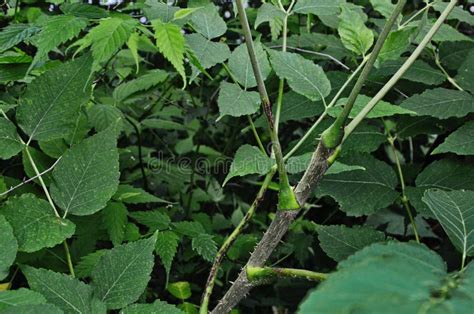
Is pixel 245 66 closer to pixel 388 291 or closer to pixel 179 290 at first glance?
pixel 179 290

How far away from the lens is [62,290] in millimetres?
621

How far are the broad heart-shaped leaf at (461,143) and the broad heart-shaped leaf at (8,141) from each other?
0.54m

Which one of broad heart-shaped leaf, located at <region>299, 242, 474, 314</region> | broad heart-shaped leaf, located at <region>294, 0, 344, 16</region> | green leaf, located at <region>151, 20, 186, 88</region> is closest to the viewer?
broad heart-shaped leaf, located at <region>299, 242, 474, 314</region>

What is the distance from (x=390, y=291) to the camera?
0.31 metres

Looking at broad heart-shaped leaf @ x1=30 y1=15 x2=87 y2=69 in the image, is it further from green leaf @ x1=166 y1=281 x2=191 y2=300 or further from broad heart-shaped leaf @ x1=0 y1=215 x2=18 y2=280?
green leaf @ x1=166 y1=281 x2=191 y2=300

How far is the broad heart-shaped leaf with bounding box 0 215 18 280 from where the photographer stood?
1.94 feet

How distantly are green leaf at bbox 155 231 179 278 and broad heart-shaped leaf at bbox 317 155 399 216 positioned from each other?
22 centimetres

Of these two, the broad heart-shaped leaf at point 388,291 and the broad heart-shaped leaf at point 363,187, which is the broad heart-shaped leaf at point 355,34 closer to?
the broad heart-shaped leaf at point 363,187

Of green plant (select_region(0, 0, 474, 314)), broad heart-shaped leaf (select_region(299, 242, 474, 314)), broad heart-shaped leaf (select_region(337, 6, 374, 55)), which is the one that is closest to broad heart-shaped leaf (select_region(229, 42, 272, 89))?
green plant (select_region(0, 0, 474, 314))

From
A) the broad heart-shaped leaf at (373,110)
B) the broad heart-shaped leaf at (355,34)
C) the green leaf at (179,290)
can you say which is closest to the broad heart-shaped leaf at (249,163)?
the broad heart-shaped leaf at (373,110)

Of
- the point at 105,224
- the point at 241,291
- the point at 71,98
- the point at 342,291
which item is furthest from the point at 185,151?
the point at 342,291

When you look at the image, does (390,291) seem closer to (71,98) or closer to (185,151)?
(71,98)

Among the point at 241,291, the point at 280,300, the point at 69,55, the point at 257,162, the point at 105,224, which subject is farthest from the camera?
the point at 280,300

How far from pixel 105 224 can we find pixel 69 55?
17.3 inches
